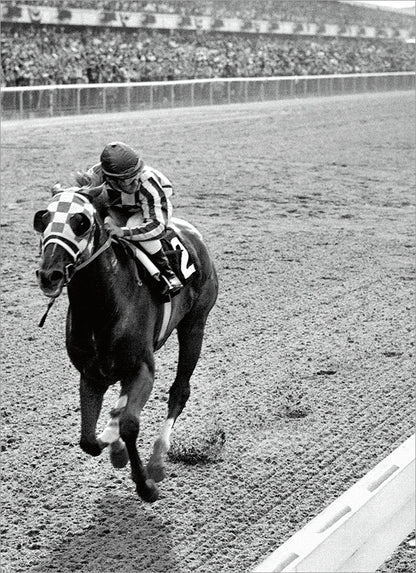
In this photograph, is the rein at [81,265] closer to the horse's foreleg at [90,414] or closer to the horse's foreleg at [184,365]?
the horse's foreleg at [90,414]

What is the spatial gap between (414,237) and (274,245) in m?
1.67

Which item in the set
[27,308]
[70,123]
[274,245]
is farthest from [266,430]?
[70,123]

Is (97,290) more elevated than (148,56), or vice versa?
(97,290)

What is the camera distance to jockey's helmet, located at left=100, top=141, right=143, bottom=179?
372 cm

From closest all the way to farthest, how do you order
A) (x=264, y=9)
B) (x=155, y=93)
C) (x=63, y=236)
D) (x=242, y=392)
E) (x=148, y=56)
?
(x=63, y=236) → (x=242, y=392) → (x=155, y=93) → (x=148, y=56) → (x=264, y=9)

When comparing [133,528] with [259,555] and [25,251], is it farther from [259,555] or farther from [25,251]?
[25,251]

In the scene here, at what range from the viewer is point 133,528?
3.93 m

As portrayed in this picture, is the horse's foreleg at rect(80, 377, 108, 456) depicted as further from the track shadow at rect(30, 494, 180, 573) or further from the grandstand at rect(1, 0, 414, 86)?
the grandstand at rect(1, 0, 414, 86)

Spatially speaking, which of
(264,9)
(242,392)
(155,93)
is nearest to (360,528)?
(242,392)

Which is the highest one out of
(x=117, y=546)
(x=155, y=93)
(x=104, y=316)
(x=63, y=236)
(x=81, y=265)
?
(x=63, y=236)

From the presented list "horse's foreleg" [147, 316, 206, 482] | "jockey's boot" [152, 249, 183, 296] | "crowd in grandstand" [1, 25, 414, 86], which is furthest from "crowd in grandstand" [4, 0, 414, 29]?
"jockey's boot" [152, 249, 183, 296]

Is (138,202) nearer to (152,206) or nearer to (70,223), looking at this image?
(152,206)

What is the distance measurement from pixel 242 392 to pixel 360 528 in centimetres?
276

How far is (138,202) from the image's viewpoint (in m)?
3.99
